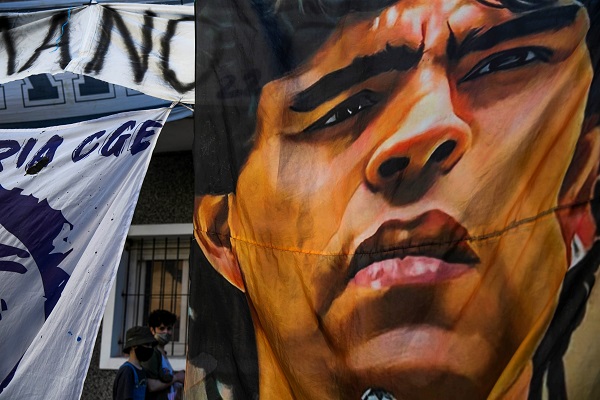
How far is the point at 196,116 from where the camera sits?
3021 millimetres

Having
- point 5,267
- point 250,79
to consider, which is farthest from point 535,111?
point 5,267

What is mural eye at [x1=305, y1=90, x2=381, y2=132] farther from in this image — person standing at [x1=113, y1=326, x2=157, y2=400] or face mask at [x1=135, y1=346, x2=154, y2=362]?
face mask at [x1=135, y1=346, x2=154, y2=362]

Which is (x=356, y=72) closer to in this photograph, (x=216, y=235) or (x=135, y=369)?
(x=216, y=235)

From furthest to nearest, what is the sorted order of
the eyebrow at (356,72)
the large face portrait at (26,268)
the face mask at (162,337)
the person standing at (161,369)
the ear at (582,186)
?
the face mask at (162,337)
the person standing at (161,369)
the large face portrait at (26,268)
the eyebrow at (356,72)
the ear at (582,186)

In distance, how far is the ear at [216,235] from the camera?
2826 millimetres

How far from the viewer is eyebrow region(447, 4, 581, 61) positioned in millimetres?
2355

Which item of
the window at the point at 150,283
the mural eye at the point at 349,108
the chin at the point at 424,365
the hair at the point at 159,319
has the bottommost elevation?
the window at the point at 150,283

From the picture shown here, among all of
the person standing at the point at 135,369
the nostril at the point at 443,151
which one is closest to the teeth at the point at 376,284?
the nostril at the point at 443,151

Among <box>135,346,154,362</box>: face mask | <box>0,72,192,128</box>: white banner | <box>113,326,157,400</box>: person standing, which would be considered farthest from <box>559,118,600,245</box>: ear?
<box>135,346,154,362</box>: face mask

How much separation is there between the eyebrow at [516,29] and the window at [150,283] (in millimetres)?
4394

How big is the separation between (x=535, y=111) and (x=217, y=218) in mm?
1163

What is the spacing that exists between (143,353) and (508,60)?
11.1ft

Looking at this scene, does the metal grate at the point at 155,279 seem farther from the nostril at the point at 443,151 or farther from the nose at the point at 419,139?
the nostril at the point at 443,151

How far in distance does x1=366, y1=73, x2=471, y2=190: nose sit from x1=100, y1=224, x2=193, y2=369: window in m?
4.24
